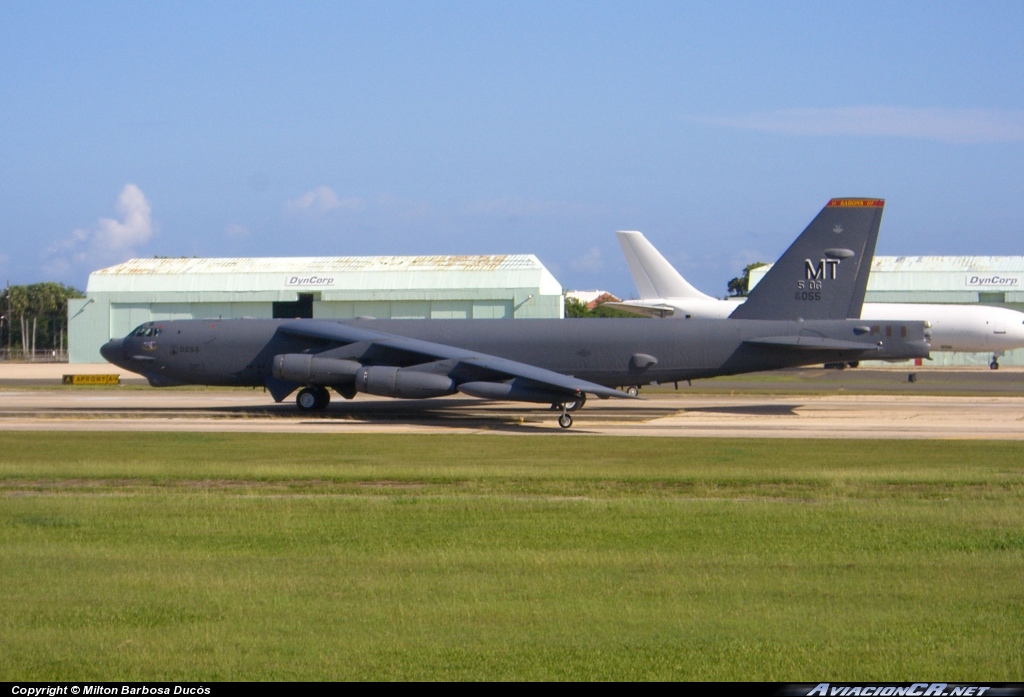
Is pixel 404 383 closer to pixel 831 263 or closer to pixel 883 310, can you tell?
pixel 831 263

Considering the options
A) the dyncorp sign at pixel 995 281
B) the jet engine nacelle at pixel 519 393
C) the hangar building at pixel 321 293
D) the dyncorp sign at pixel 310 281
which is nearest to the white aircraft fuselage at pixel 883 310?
the hangar building at pixel 321 293

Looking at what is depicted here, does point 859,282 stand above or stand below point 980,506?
above

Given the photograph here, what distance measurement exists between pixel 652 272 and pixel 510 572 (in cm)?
5262

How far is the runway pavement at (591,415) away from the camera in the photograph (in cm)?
2712

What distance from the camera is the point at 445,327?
109 ft

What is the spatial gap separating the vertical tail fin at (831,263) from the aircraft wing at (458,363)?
6.49m

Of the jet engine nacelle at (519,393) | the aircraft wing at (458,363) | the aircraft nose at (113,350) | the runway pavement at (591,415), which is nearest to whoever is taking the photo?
the runway pavement at (591,415)

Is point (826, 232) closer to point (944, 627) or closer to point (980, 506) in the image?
point (980, 506)

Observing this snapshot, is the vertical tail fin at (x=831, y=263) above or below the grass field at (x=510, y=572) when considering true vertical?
above

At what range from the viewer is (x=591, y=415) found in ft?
104

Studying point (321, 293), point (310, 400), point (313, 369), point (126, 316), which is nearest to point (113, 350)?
point (310, 400)

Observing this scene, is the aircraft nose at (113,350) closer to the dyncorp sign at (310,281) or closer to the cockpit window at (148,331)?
the cockpit window at (148,331)

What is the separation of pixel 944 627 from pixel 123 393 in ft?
135
